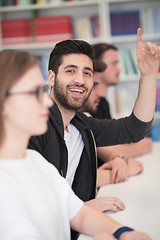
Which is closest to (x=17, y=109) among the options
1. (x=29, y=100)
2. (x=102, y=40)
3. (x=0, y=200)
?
(x=29, y=100)

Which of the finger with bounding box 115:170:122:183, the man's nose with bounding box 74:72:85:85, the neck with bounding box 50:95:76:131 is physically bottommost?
the finger with bounding box 115:170:122:183

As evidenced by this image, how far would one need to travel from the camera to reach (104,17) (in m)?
3.49

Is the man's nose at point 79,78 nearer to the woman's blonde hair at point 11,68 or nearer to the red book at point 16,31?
the woman's blonde hair at point 11,68

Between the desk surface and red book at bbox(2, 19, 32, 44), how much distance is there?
7.66ft

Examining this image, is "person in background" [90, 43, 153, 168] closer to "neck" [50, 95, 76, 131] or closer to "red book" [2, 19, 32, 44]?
"neck" [50, 95, 76, 131]

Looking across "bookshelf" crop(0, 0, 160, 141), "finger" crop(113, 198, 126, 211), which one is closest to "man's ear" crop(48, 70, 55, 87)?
"finger" crop(113, 198, 126, 211)

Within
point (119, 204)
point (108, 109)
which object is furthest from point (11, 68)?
point (108, 109)

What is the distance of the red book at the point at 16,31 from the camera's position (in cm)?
354

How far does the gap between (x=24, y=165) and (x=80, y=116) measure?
0.81m

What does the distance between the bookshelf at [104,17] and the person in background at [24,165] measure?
286 centimetres

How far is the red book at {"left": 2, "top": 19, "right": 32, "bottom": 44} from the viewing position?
3.54 m

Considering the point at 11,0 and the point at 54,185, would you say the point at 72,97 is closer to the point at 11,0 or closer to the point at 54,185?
the point at 54,185

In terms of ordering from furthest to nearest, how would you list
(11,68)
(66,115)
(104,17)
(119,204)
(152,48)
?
(104,17) < (66,115) < (152,48) < (119,204) < (11,68)

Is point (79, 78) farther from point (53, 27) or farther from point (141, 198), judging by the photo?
point (53, 27)
